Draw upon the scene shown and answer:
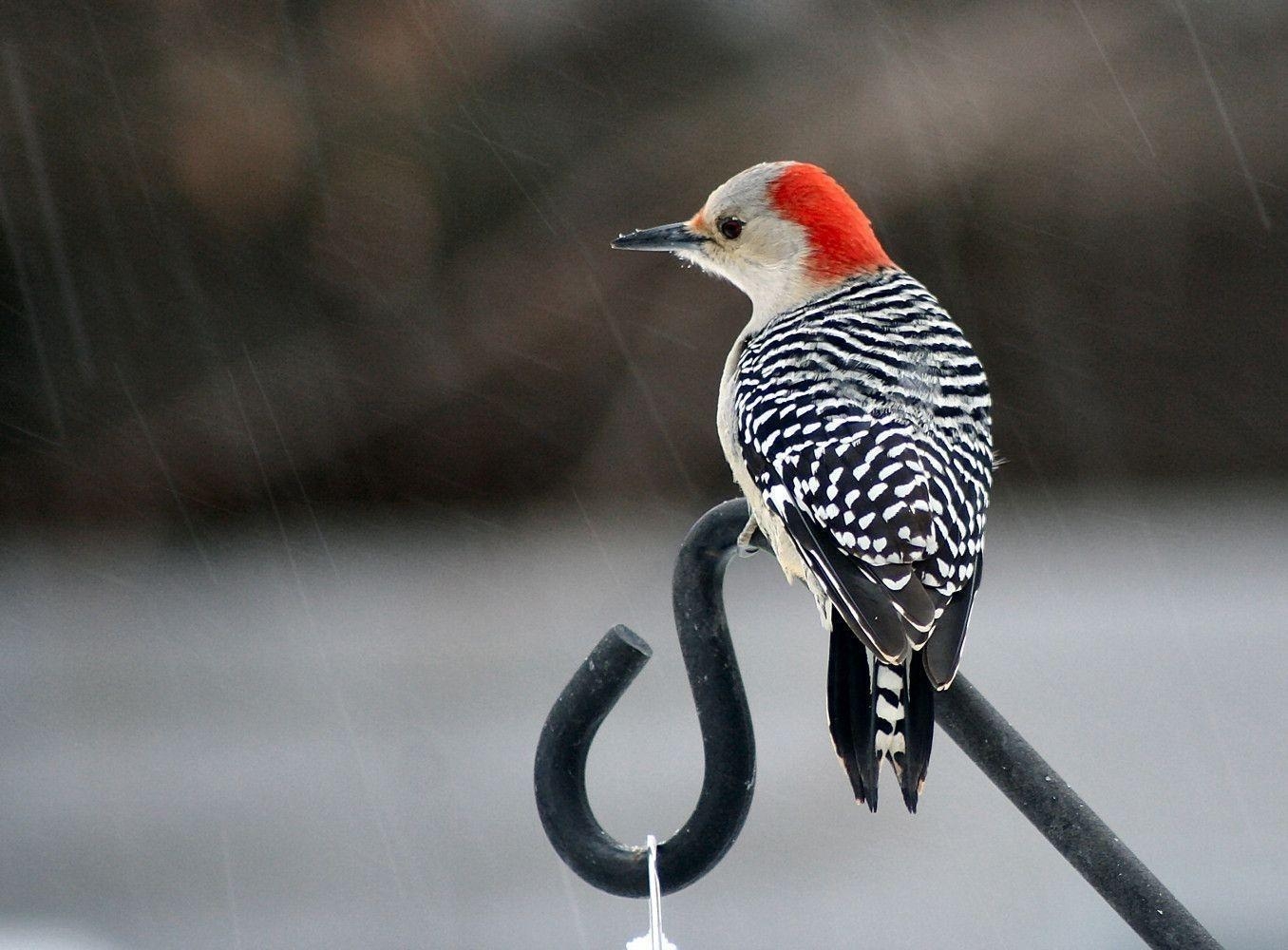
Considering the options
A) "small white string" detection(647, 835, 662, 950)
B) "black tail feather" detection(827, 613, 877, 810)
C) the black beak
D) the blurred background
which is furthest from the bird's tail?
the blurred background

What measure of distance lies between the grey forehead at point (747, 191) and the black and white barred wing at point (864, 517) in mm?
622

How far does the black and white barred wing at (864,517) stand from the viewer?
2.00 meters

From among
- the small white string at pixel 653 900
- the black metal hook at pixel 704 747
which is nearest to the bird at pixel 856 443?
the black metal hook at pixel 704 747

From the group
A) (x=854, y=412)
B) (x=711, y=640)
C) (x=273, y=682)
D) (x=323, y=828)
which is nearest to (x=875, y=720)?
(x=711, y=640)

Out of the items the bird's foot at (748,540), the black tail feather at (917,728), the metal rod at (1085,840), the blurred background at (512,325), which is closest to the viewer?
the metal rod at (1085,840)

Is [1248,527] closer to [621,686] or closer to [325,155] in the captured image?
[325,155]

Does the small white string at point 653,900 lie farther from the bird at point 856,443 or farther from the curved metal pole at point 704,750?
the bird at point 856,443

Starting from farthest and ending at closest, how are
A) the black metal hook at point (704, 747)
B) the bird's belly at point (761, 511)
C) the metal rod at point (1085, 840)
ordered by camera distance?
the bird's belly at point (761, 511) < the black metal hook at point (704, 747) < the metal rod at point (1085, 840)

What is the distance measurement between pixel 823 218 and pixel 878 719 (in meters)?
1.24

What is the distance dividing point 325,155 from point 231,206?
0.52 metres

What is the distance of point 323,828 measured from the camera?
6012mm

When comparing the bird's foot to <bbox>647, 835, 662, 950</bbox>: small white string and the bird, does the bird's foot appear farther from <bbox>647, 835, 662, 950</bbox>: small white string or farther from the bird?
<bbox>647, 835, 662, 950</bbox>: small white string

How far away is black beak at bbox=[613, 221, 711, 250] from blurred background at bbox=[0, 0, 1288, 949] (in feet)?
12.8

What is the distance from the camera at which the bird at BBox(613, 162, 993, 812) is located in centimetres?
197
